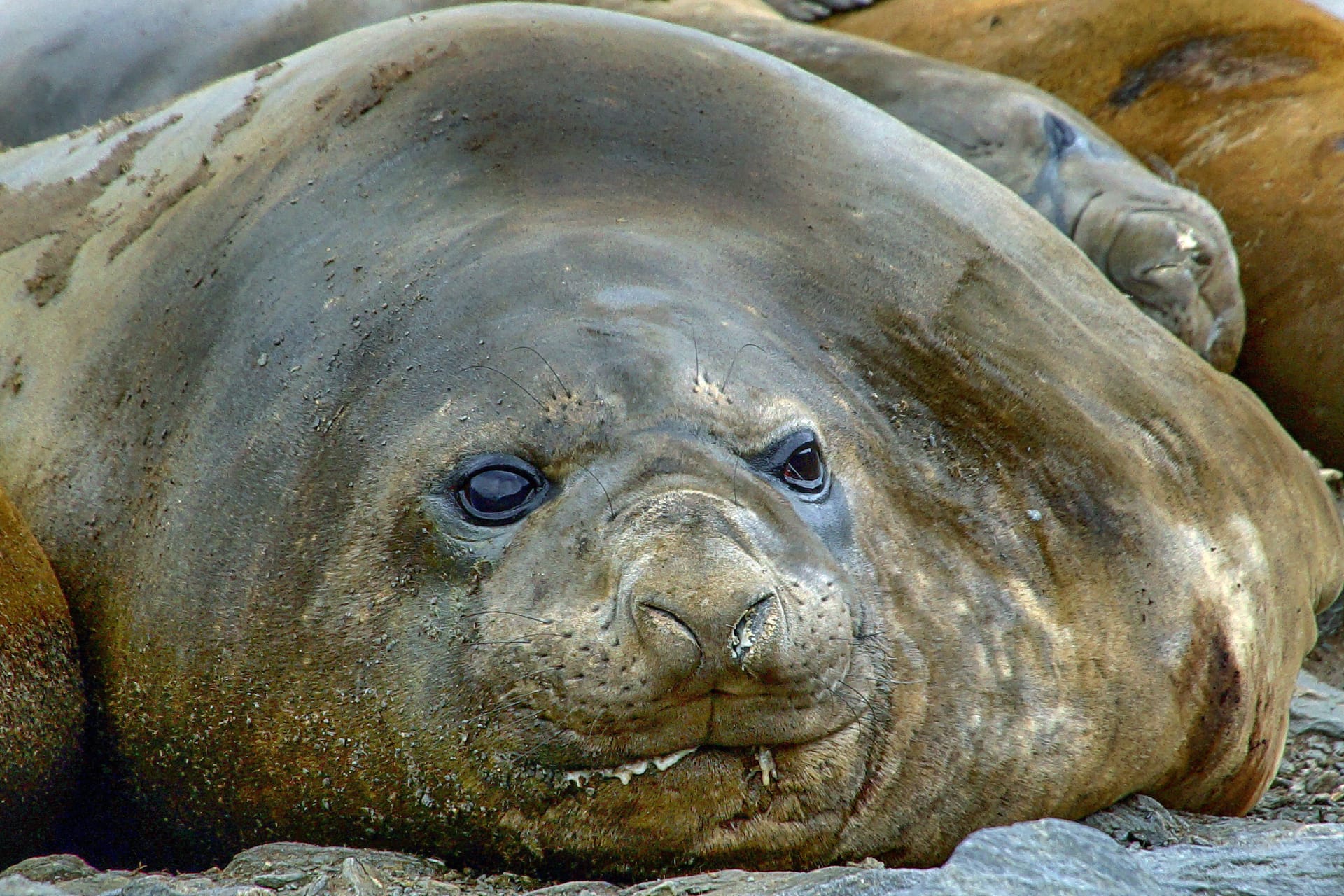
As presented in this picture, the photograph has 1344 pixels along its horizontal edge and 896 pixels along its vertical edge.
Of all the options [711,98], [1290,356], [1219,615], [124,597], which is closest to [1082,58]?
[1290,356]

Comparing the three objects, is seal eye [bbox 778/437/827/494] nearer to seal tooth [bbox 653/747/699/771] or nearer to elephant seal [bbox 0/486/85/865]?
seal tooth [bbox 653/747/699/771]

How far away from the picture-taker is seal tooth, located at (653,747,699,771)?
2379 millimetres

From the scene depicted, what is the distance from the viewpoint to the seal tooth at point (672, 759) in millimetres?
2379

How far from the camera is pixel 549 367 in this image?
8.75ft

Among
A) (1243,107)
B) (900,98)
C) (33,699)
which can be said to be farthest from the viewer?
(1243,107)

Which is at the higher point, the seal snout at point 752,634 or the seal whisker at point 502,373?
the seal whisker at point 502,373

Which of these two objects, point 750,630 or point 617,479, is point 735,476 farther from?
point 750,630

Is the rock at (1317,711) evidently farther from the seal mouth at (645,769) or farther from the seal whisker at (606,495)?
the seal whisker at (606,495)

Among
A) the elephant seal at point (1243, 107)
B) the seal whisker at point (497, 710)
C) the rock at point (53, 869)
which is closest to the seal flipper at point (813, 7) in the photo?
the elephant seal at point (1243, 107)

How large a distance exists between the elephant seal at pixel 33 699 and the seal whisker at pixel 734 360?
1284 mm

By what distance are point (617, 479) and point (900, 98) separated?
2.76m

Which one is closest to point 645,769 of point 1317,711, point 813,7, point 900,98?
point 1317,711

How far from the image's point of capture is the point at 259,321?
312cm

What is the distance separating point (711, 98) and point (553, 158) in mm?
470
